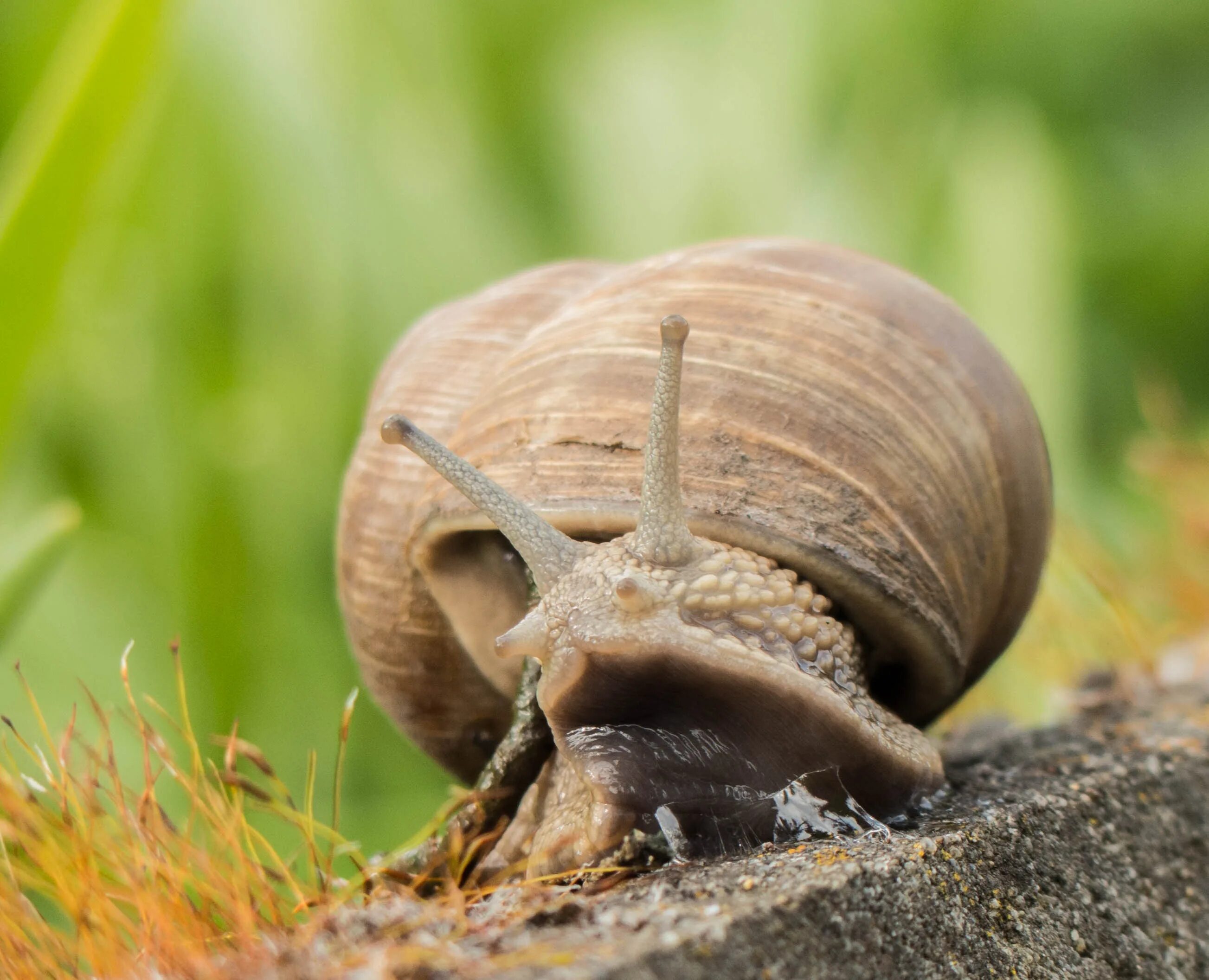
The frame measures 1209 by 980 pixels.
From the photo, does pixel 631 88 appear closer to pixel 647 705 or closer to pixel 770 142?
pixel 770 142

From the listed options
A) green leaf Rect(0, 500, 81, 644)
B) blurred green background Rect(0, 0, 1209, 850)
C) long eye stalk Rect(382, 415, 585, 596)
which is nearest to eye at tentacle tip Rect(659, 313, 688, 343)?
long eye stalk Rect(382, 415, 585, 596)

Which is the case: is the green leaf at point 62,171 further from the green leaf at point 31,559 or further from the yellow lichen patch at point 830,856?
the yellow lichen patch at point 830,856

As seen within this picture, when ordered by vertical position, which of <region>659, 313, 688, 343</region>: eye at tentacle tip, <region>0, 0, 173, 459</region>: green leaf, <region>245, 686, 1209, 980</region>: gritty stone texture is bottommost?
<region>245, 686, 1209, 980</region>: gritty stone texture

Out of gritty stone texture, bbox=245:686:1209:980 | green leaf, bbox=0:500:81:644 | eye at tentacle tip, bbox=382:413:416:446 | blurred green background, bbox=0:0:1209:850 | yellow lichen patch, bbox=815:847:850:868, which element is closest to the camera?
gritty stone texture, bbox=245:686:1209:980

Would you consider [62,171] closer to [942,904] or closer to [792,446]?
[792,446]

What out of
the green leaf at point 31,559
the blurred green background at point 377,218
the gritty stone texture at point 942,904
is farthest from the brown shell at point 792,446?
the blurred green background at point 377,218

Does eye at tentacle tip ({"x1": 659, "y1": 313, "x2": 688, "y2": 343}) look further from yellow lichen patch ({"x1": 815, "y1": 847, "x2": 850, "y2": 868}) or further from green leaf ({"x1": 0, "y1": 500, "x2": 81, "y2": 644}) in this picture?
green leaf ({"x1": 0, "y1": 500, "x2": 81, "y2": 644})

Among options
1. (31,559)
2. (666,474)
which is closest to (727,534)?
(666,474)
